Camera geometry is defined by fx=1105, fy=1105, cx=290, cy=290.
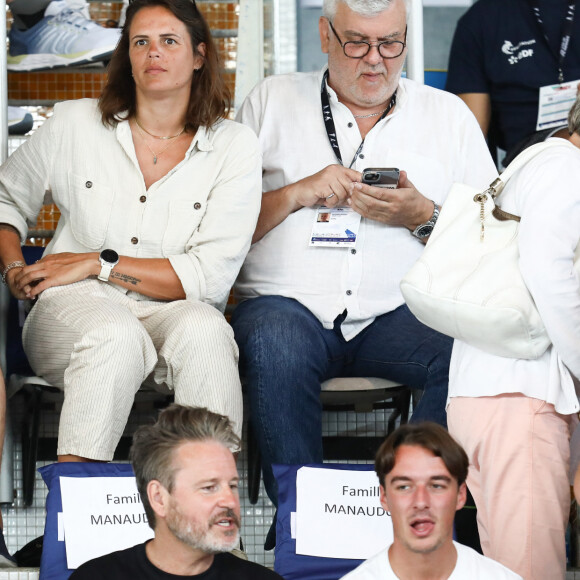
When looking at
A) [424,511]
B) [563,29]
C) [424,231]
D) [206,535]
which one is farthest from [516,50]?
[206,535]

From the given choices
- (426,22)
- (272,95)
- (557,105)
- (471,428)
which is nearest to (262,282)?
(272,95)

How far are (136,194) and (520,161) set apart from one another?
1108 millimetres

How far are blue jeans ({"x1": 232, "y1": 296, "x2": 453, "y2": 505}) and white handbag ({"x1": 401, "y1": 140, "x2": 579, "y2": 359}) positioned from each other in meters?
0.42

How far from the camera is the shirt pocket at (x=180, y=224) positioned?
9.84ft

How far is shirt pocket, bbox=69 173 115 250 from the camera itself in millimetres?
3000

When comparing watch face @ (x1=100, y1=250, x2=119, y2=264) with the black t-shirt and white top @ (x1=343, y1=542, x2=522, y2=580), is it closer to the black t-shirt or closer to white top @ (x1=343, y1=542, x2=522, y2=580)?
the black t-shirt

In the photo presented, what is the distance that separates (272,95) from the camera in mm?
3309

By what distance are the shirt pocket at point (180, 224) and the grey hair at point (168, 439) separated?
89 centimetres

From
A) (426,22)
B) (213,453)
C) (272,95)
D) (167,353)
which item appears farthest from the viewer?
(426,22)

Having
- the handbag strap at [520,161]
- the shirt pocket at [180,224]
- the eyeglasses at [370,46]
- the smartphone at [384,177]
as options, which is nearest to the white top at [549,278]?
the handbag strap at [520,161]

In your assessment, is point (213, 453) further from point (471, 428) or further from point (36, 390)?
point (36, 390)

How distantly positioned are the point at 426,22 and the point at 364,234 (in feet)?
8.72

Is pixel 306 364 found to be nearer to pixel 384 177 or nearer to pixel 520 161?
pixel 384 177

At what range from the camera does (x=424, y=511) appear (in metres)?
2.04
